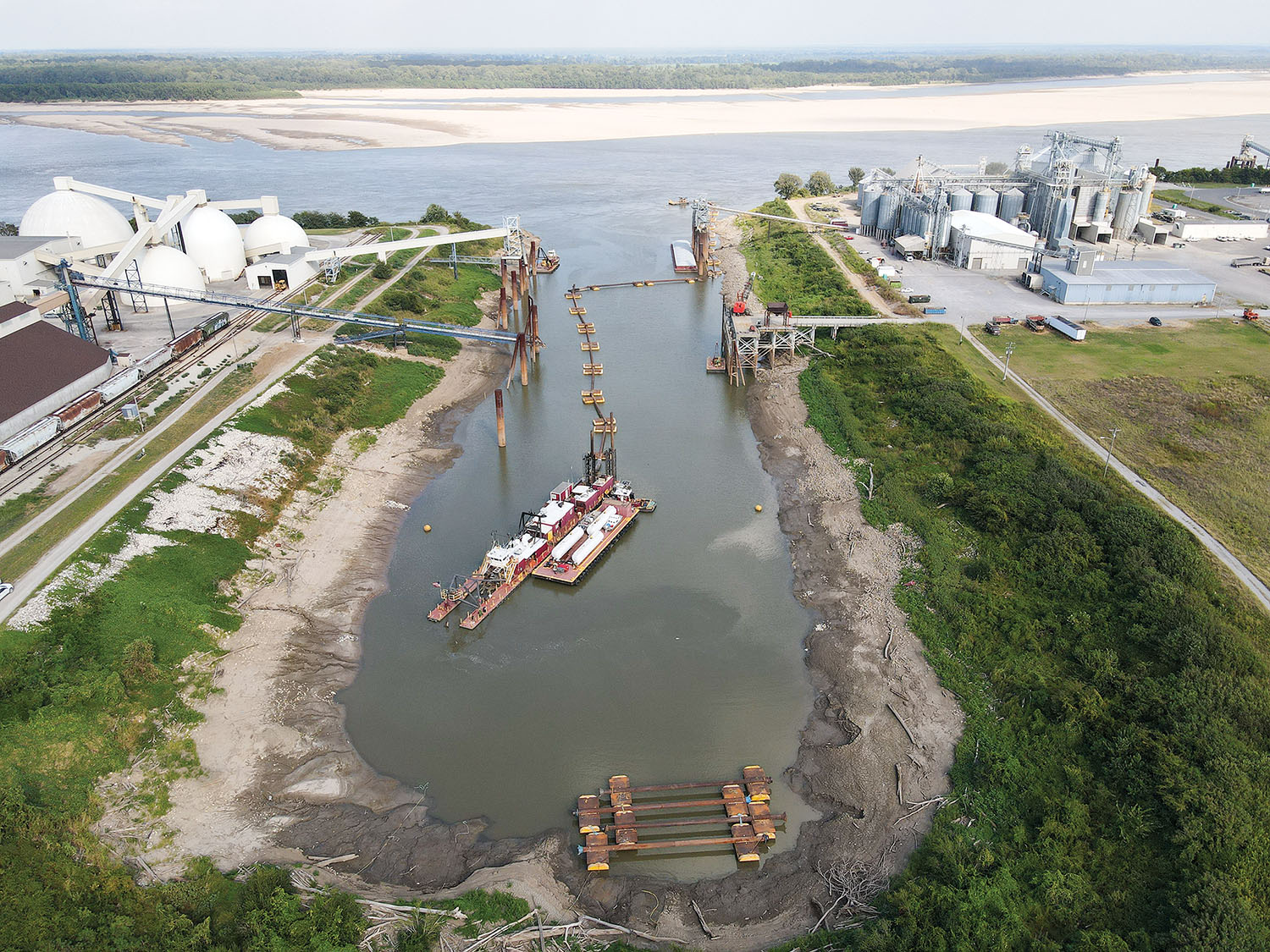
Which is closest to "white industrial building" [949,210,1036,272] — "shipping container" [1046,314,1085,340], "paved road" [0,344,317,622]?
"shipping container" [1046,314,1085,340]

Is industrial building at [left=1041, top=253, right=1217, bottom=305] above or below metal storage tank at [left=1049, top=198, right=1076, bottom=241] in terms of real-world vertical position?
below

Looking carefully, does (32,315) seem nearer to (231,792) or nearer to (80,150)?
(231,792)

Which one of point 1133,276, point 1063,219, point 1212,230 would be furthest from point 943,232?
point 1212,230

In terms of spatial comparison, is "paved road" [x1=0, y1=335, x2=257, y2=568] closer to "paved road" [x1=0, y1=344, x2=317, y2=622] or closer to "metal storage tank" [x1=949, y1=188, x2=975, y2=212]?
"paved road" [x1=0, y1=344, x2=317, y2=622]

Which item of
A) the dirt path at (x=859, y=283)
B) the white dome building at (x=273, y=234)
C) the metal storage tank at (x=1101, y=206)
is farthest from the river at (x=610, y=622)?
the metal storage tank at (x=1101, y=206)

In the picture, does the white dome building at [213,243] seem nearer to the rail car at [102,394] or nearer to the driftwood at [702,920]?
the rail car at [102,394]
